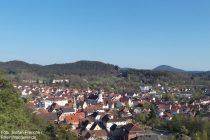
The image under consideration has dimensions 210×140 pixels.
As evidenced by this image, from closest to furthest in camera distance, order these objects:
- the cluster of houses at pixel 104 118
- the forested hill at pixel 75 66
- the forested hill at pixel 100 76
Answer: the cluster of houses at pixel 104 118, the forested hill at pixel 100 76, the forested hill at pixel 75 66

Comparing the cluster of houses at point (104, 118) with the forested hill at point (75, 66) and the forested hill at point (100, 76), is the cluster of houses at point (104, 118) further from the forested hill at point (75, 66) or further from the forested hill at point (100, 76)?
the forested hill at point (75, 66)

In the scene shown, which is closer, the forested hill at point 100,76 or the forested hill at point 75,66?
the forested hill at point 100,76

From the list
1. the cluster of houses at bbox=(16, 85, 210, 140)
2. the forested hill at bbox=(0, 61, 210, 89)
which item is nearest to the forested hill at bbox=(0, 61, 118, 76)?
the forested hill at bbox=(0, 61, 210, 89)

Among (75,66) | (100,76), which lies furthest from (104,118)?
(75,66)

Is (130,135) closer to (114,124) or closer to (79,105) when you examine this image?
(114,124)

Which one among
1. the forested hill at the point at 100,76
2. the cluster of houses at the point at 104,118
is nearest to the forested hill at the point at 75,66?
the forested hill at the point at 100,76

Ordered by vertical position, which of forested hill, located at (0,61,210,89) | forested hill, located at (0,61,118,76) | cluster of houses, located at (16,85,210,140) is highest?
forested hill, located at (0,61,118,76)

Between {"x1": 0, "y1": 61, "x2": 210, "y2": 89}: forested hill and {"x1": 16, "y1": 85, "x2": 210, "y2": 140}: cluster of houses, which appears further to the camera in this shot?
{"x1": 0, "y1": 61, "x2": 210, "y2": 89}: forested hill

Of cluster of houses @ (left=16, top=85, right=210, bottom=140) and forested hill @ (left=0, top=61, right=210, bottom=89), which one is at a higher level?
forested hill @ (left=0, top=61, right=210, bottom=89)

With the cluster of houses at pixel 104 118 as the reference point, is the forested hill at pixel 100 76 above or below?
above

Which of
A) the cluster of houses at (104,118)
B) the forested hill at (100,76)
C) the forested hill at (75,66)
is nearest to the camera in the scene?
the cluster of houses at (104,118)

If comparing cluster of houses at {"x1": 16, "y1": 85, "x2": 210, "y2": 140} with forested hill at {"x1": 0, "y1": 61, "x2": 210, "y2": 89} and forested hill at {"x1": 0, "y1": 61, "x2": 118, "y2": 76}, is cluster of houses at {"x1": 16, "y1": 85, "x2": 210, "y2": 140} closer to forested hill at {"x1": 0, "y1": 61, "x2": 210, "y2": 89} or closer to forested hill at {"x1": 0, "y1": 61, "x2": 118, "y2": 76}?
forested hill at {"x1": 0, "y1": 61, "x2": 210, "y2": 89}

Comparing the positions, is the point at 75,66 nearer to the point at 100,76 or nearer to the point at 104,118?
the point at 100,76
